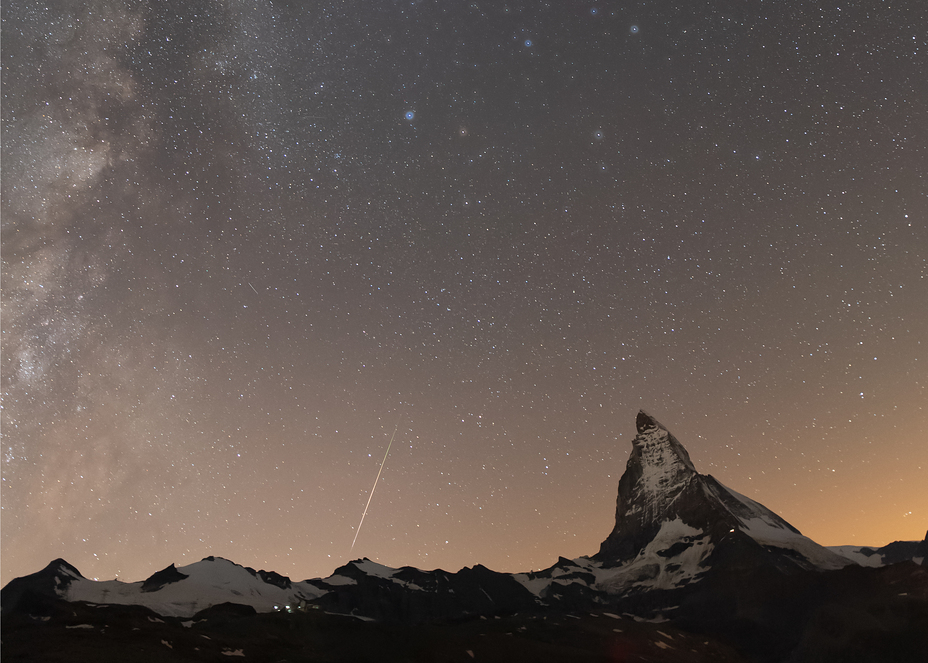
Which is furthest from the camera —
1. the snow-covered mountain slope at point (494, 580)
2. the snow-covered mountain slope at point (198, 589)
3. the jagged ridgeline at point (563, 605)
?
the snow-covered mountain slope at point (494, 580)

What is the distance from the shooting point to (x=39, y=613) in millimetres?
107188

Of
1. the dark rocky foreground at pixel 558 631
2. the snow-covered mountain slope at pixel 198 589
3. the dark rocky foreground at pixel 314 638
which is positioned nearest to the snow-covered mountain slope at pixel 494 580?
the snow-covered mountain slope at pixel 198 589

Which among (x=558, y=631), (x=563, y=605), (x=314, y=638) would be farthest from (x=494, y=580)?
(x=314, y=638)

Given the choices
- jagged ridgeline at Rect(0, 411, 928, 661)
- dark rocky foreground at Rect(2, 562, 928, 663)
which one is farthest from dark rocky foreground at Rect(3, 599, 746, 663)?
jagged ridgeline at Rect(0, 411, 928, 661)

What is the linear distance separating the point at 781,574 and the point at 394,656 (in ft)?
346

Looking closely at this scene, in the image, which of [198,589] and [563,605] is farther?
[563,605]

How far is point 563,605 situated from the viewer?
6688 inches

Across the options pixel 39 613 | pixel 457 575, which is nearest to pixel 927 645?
pixel 457 575

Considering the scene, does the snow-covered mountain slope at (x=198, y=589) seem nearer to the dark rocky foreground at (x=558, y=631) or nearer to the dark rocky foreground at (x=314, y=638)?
the dark rocky foreground at (x=558, y=631)

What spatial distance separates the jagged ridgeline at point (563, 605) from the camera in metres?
111

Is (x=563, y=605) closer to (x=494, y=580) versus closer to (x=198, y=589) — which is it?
(x=494, y=580)

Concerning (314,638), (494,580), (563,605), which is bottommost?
(314,638)

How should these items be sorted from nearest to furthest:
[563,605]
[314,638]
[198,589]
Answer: [314,638] → [198,589] → [563,605]

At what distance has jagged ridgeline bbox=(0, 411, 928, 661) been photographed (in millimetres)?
110875
